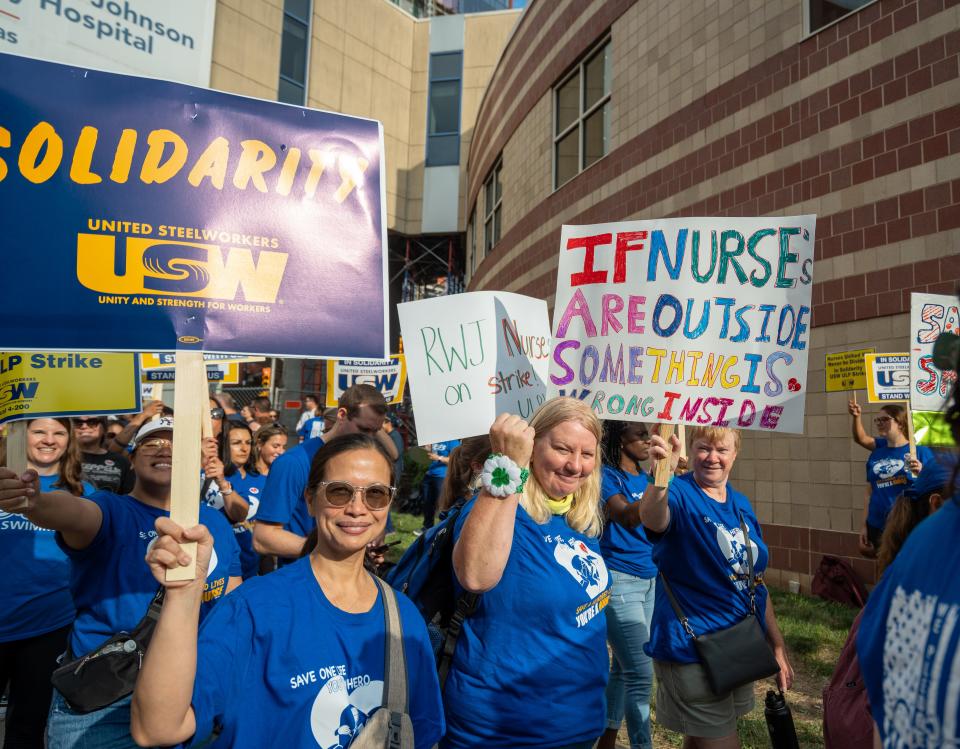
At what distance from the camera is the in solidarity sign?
3.24 m

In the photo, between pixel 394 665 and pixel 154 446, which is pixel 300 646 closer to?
pixel 394 665

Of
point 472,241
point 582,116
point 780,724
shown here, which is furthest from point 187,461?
point 472,241

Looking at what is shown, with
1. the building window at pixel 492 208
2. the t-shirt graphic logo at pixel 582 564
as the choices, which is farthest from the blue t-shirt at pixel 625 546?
the building window at pixel 492 208

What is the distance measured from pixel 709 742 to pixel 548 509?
4.96 ft

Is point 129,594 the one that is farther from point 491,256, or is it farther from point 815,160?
point 491,256

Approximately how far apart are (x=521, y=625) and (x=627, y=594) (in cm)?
222

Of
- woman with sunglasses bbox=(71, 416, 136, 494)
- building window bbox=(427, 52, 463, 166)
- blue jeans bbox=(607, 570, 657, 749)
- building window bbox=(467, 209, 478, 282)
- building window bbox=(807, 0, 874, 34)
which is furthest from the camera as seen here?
building window bbox=(427, 52, 463, 166)

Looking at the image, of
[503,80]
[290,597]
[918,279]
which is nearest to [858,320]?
[918,279]

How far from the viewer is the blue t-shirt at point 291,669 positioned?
5.11 feet

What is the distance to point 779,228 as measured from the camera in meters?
3.41

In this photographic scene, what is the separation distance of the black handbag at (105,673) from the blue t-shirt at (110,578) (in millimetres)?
404

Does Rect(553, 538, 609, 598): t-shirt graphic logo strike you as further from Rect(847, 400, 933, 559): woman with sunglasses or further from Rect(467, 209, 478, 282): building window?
Rect(467, 209, 478, 282): building window

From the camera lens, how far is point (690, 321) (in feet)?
11.0

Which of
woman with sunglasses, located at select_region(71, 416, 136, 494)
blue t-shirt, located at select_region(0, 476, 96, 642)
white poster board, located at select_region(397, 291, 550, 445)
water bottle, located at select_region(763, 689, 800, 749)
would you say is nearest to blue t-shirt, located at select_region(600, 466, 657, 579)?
white poster board, located at select_region(397, 291, 550, 445)
